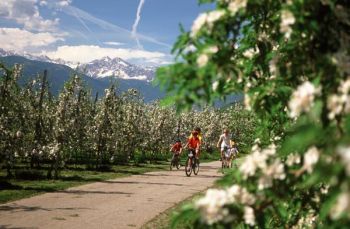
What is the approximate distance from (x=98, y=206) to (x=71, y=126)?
12.5m

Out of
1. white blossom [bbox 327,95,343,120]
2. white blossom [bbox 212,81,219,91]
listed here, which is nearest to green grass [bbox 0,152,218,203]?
white blossom [bbox 212,81,219,91]

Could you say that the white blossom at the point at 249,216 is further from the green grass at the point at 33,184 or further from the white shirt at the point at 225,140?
the white shirt at the point at 225,140

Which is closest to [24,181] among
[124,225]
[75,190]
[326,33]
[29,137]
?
[75,190]

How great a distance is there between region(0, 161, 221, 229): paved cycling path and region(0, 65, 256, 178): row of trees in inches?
158

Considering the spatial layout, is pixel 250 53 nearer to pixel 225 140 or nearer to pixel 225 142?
pixel 225 140

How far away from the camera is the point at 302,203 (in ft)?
17.5

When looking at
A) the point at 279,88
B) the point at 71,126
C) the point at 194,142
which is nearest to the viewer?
the point at 279,88

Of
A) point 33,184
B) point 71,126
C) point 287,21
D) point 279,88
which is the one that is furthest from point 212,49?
point 71,126

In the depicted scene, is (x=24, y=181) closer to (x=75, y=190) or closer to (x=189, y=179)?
(x=75, y=190)

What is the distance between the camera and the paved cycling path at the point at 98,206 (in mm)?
12742

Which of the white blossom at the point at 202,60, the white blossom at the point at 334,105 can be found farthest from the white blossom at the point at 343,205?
the white blossom at the point at 202,60

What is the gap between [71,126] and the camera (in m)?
27.2

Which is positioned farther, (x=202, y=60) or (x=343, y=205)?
(x=202, y=60)

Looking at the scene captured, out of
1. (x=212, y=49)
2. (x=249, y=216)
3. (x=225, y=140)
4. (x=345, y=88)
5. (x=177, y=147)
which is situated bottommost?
(x=249, y=216)
